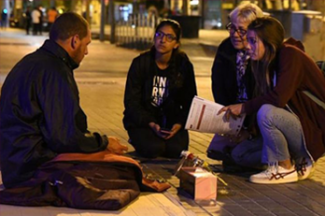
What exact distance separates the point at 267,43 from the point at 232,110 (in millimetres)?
652

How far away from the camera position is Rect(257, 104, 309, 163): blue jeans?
6.78m

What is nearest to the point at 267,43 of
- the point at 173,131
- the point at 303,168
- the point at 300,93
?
the point at 300,93

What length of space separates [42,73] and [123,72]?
43.5 ft

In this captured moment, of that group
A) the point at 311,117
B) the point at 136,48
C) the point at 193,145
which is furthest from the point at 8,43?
the point at 311,117

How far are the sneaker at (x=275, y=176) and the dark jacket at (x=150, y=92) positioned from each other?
4.36ft

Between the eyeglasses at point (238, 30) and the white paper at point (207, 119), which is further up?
the eyeglasses at point (238, 30)

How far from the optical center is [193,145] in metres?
9.14

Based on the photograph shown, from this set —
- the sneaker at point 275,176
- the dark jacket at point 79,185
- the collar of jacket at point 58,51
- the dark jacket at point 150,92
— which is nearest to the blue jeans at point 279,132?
the sneaker at point 275,176

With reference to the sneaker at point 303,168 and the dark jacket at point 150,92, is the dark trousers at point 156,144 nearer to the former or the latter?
the dark jacket at point 150,92

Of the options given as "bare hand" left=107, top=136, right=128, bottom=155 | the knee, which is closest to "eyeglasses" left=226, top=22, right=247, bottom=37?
the knee

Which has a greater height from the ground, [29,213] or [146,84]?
[146,84]

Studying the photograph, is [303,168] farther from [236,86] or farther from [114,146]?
[114,146]

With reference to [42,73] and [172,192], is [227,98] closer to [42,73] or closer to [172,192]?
[172,192]

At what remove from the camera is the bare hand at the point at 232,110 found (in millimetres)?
7026
